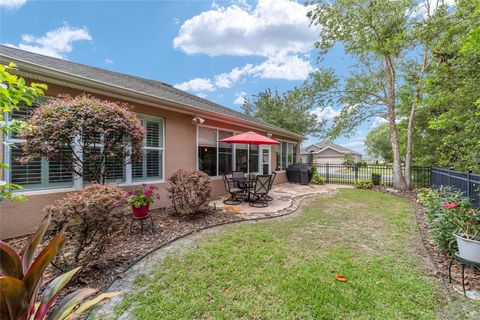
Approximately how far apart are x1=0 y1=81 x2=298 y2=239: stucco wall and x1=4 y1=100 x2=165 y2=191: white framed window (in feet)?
0.54

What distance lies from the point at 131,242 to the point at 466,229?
17.6ft

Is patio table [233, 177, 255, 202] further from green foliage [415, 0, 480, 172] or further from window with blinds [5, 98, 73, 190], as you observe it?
green foliage [415, 0, 480, 172]

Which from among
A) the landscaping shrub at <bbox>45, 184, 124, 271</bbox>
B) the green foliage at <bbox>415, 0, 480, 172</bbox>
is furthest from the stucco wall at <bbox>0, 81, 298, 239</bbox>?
the green foliage at <bbox>415, 0, 480, 172</bbox>

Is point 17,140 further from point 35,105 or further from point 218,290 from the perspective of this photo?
point 218,290

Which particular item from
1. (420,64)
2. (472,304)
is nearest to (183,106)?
(472,304)

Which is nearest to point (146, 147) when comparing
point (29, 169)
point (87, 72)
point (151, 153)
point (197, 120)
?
point (151, 153)

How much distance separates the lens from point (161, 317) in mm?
2170

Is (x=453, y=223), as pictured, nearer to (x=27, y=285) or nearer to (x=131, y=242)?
(x=27, y=285)

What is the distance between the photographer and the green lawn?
7.50ft

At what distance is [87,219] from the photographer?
2793 millimetres

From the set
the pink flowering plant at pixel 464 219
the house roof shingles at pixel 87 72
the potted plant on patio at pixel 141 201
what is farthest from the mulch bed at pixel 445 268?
the house roof shingles at pixel 87 72

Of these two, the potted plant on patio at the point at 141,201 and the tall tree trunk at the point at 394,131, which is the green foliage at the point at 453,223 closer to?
the potted plant on patio at the point at 141,201

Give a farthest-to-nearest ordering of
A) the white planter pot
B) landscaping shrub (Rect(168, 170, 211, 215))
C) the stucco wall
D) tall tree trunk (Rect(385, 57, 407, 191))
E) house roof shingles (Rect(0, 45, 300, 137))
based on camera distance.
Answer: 1. tall tree trunk (Rect(385, 57, 407, 191))
2. landscaping shrub (Rect(168, 170, 211, 215))
3. house roof shingles (Rect(0, 45, 300, 137))
4. the stucco wall
5. the white planter pot

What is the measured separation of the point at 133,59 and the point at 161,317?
38.2 feet
